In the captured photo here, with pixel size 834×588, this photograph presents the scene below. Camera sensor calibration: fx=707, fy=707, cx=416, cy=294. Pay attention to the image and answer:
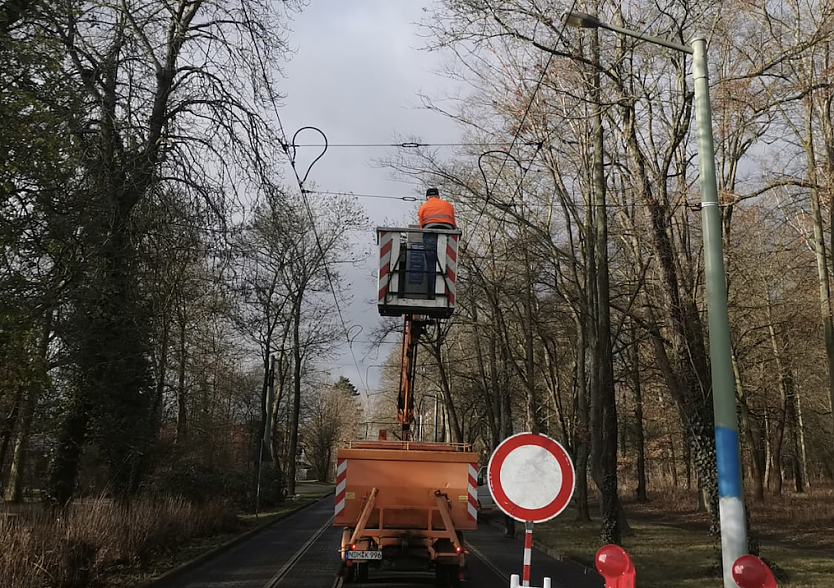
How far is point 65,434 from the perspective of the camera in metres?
14.7

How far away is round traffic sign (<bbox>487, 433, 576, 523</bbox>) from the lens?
512 centimetres

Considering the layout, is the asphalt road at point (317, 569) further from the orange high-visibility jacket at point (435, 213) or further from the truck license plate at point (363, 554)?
the orange high-visibility jacket at point (435, 213)

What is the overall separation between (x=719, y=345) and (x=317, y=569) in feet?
28.0

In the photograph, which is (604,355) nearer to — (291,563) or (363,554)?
(291,563)

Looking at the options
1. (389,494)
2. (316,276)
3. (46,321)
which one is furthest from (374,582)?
(316,276)

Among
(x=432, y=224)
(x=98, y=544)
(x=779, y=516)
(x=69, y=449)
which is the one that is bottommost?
(x=779, y=516)

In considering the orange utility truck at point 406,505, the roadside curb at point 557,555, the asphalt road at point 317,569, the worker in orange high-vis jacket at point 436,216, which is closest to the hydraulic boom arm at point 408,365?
the orange utility truck at point 406,505

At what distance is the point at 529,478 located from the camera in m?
5.18

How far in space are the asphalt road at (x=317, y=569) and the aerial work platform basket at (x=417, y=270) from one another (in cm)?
434

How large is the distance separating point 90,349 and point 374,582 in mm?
6315

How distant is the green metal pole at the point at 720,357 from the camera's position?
612cm

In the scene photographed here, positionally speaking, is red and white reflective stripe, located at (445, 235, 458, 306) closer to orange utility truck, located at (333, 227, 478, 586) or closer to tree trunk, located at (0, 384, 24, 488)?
orange utility truck, located at (333, 227, 478, 586)

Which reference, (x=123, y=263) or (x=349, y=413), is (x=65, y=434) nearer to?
(x=123, y=263)

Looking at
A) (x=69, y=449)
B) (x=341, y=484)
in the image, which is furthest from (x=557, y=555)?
(x=69, y=449)
